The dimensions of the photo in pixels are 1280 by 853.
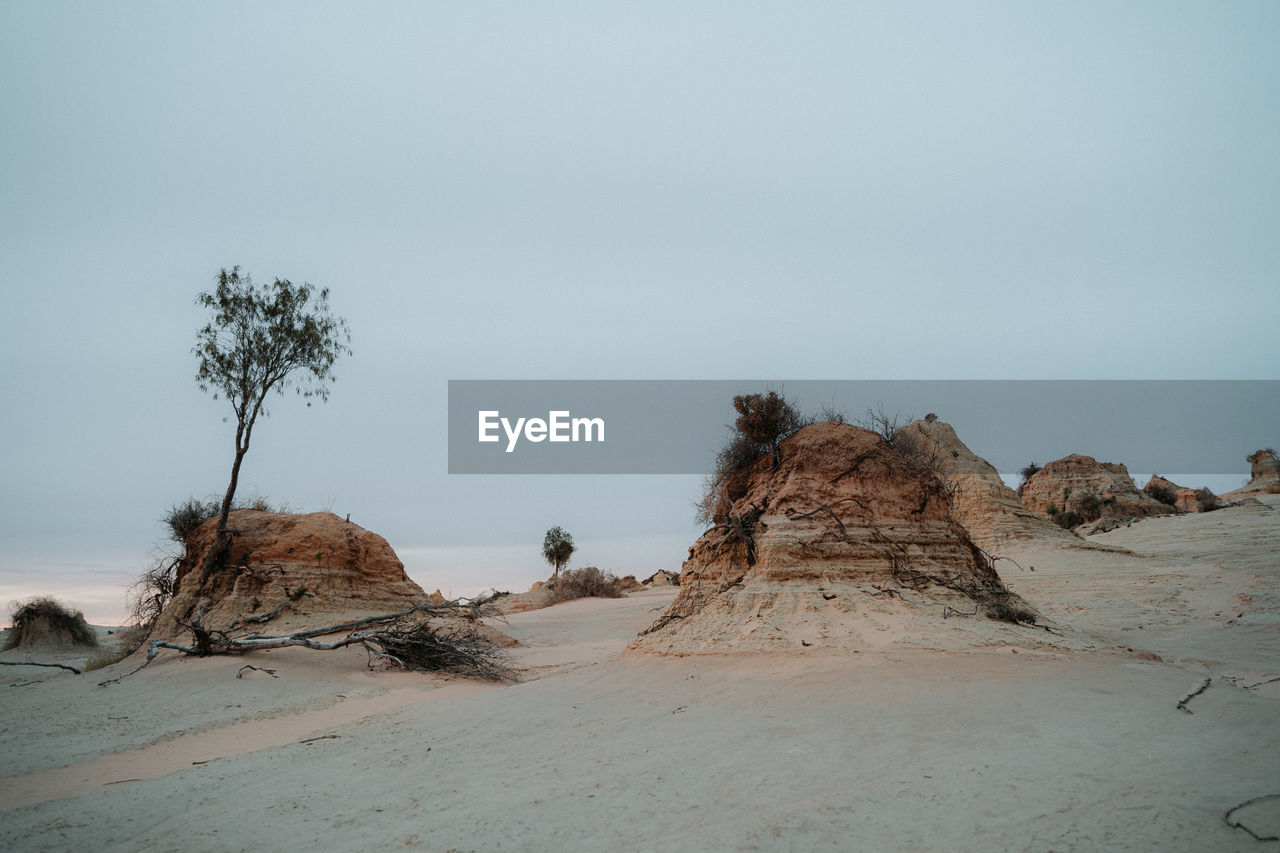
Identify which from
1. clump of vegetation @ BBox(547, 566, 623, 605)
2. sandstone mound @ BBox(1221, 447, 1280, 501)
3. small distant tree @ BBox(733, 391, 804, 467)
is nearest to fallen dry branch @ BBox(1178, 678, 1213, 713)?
small distant tree @ BBox(733, 391, 804, 467)

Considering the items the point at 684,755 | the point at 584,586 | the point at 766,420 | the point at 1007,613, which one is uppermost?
the point at 766,420

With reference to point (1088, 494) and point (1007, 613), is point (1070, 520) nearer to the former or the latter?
point (1088, 494)

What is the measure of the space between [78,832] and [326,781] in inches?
67.9

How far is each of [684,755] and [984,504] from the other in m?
22.2

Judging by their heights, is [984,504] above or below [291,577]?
above

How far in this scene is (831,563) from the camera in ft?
36.0

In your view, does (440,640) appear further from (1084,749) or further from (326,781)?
(1084,749)

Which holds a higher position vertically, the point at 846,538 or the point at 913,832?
the point at 846,538

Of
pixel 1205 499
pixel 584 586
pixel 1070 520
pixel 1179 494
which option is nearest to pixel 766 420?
pixel 584 586

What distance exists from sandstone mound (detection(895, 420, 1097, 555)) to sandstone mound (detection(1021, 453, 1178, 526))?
12258 millimetres

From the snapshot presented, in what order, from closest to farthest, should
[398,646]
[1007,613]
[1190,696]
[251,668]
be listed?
[1190,696]
[1007,613]
[251,668]
[398,646]

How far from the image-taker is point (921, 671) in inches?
320

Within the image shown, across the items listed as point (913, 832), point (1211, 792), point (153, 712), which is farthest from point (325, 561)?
point (1211, 792)

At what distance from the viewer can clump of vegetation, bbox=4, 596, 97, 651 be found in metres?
23.5
